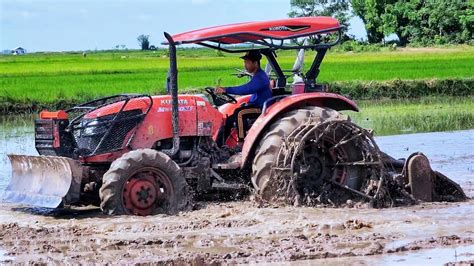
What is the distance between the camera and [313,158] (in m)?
9.99

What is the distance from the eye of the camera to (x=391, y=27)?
64.6m

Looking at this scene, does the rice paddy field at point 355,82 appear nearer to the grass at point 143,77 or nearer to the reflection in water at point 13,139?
the grass at point 143,77

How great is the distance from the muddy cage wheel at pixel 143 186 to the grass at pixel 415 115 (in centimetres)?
967

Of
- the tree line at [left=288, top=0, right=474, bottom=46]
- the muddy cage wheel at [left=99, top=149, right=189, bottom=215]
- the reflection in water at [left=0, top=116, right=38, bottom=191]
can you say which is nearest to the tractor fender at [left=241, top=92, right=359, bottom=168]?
the muddy cage wheel at [left=99, top=149, right=189, bottom=215]

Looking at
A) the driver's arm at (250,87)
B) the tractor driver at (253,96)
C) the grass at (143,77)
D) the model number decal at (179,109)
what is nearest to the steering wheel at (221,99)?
the tractor driver at (253,96)

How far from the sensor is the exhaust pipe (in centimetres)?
964

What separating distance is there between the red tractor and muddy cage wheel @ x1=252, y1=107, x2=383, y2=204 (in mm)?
10

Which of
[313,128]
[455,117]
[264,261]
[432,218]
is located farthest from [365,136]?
[455,117]

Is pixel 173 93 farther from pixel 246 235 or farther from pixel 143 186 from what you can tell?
pixel 246 235

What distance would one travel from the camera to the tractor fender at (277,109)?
9.80 metres

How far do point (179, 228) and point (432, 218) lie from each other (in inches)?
96.3

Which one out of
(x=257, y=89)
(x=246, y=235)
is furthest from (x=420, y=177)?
(x=246, y=235)

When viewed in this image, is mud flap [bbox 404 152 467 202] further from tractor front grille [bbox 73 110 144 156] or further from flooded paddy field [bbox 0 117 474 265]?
tractor front grille [bbox 73 110 144 156]

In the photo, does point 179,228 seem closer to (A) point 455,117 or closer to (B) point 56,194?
(B) point 56,194
